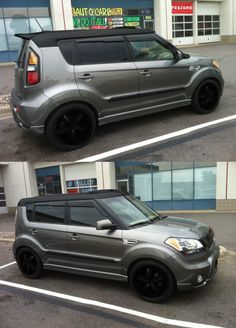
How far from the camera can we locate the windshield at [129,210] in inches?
229

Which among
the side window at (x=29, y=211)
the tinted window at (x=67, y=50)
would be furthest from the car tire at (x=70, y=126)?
the side window at (x=29, y=211)

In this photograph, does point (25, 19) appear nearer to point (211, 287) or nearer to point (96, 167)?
point (96, 167)

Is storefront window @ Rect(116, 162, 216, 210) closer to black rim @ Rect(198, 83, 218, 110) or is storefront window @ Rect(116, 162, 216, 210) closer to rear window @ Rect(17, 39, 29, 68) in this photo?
black rim @ Rect(198, 83, 218, 110)

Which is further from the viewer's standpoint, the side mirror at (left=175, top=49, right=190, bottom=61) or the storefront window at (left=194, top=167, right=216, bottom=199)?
the storefront window at (left=194, top=167, right=216, bottom=199)

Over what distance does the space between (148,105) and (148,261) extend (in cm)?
327

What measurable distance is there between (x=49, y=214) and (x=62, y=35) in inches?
129

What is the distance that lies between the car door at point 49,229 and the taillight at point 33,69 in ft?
7.21

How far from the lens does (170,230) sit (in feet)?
17.8

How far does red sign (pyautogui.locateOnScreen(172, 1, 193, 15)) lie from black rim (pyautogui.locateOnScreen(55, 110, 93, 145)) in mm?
30021

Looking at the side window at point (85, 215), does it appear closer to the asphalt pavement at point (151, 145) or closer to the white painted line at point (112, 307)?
the asphalt pavement at point (151, 145)

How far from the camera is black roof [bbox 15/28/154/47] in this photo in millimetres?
6410

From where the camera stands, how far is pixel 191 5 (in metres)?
34.6

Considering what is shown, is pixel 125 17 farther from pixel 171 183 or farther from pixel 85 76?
pixel 85 76

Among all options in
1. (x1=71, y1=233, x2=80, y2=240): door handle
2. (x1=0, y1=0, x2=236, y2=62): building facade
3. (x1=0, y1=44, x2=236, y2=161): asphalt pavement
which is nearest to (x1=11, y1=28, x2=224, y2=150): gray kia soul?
(x1=0, y1=44, x2=236, y2=161): asphalt pavement
